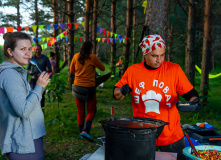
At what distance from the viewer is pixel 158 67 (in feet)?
8.61

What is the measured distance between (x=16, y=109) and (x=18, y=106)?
0.03 m

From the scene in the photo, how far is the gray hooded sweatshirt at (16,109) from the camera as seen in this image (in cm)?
187

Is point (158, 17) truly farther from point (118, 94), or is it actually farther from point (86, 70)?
point (118, 94)

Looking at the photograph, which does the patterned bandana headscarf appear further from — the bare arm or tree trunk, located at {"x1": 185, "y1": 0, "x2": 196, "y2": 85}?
tree trunk, located at {"x1": 185, "y1": 0, "x2": 196, "y2": 85}

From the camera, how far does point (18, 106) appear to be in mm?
1854

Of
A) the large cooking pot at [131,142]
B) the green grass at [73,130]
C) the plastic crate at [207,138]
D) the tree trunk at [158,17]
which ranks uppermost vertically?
the tree trunk at [158,17]

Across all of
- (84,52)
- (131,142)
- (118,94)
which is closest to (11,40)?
(118,94)

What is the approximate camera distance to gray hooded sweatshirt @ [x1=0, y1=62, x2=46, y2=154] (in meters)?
1.87

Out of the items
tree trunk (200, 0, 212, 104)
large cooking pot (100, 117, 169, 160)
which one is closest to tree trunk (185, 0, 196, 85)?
tree trunk (200, 0, 212, 104)

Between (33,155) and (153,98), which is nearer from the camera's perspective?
(33,155)

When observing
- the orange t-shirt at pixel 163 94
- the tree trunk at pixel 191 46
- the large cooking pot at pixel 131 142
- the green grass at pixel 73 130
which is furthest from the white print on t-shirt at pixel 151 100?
the tree trunk at pixel 191 46

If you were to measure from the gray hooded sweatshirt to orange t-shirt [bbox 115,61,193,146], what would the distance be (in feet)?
3.62

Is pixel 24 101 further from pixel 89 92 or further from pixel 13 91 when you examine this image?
pixel 89 92

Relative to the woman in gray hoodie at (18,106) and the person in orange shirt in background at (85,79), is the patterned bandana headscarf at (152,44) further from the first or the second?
the person in orange shirt in background at (85,79)
